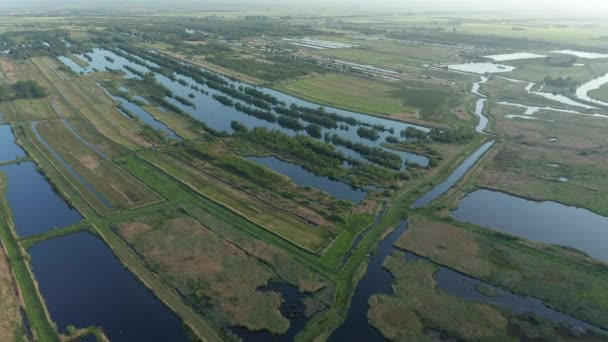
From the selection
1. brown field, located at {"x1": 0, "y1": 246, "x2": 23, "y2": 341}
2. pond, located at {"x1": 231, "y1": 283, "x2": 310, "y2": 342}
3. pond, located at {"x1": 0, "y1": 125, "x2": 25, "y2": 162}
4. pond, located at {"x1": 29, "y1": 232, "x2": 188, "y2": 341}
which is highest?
pond, located at {"x1": 231, "y1": 283, "x2": 310, "y2": 342}

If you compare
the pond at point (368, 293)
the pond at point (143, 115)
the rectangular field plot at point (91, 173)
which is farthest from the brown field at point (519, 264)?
the pond at point (143, 115)

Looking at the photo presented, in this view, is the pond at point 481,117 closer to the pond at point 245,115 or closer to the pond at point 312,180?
the pond at point 245,115

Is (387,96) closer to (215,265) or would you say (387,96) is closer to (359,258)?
(359,258)

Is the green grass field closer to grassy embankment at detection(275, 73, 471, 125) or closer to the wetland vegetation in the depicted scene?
grassy embankment at detection(275, 73, 471, 125)

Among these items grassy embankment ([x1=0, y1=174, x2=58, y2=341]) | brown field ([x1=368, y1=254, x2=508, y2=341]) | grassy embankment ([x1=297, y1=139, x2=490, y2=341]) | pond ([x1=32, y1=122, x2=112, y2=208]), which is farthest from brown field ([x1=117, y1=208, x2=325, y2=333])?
grassy embankment ([x1=0, y1=174, x2=58, y2=341])

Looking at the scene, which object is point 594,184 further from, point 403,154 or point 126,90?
point 126,90
